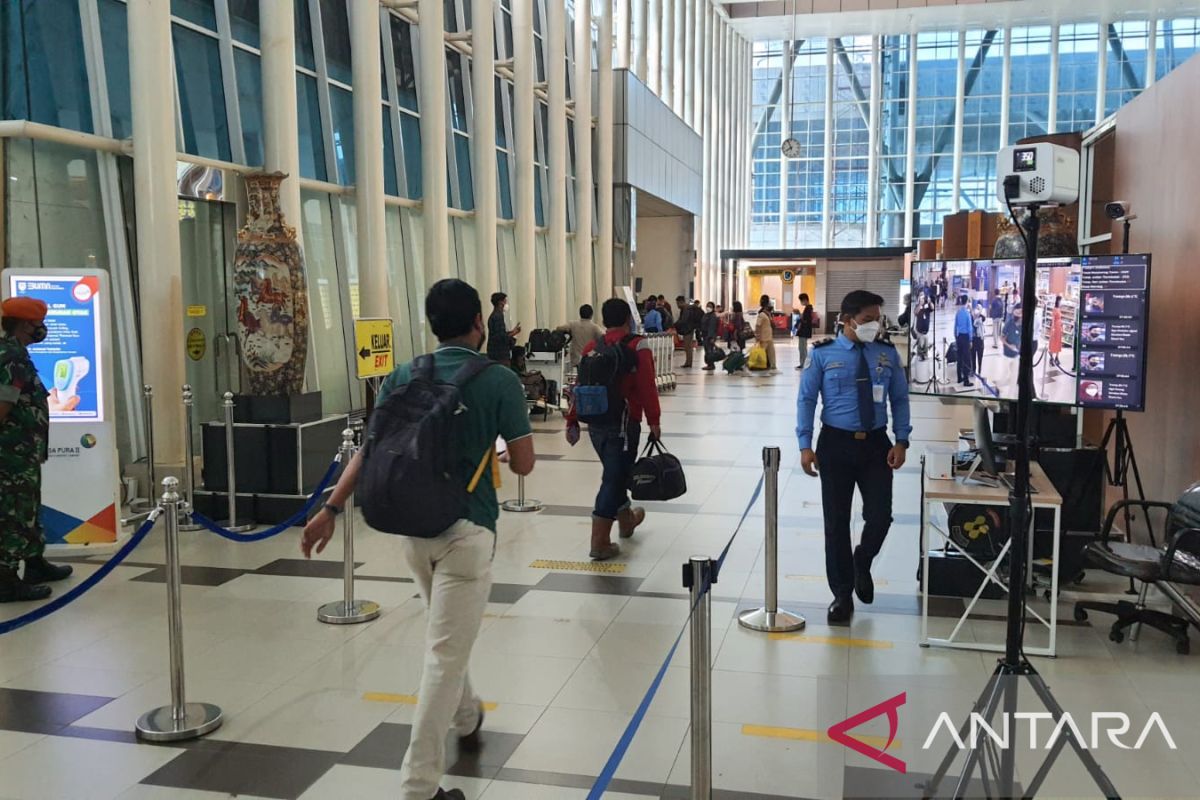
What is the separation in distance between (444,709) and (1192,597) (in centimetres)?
462

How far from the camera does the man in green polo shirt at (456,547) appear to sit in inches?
131

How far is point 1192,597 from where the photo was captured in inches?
232

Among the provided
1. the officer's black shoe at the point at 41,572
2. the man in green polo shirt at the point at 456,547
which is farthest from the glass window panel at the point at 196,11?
the man in green polo shirt at the point at 456,547

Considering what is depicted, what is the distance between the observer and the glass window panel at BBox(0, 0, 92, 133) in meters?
8.45

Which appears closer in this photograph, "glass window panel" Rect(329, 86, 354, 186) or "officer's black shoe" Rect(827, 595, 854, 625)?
"officer's black shoe" Rect(827, 595, 854, 625)

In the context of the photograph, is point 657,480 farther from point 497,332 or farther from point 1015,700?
point 497,332

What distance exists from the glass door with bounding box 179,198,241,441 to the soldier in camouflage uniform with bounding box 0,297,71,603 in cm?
393

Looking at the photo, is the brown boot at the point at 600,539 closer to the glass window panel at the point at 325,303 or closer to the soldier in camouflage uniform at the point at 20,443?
the soldier in camouflage uniform at the point at 20,443

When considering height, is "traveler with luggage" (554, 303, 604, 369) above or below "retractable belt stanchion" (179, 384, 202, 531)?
above

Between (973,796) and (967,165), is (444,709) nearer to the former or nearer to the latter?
(973,796)

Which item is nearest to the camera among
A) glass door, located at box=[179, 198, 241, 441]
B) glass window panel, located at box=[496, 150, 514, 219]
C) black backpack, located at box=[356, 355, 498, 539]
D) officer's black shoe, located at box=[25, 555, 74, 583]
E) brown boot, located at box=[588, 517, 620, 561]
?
black backpack, located at box=[356, 355, 498, 539]

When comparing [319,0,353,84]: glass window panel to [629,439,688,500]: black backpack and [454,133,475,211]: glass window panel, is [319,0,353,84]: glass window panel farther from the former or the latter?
[629,439,688,500]: black backpack

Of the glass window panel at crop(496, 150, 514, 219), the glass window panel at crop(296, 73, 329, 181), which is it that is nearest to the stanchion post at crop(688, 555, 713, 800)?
the glass window panel at crop(296, 73, 329, 181)

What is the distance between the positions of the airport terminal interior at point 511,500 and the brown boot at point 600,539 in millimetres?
43
